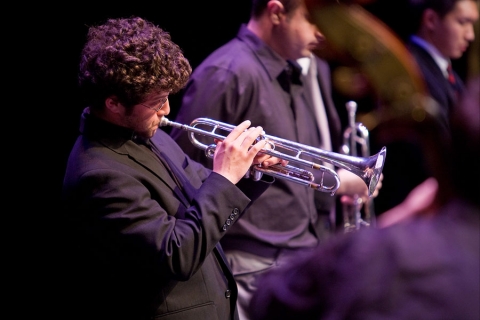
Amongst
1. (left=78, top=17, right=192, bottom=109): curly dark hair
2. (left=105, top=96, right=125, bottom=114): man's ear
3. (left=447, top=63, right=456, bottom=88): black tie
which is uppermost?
(left=78, top=17, right=192, bottom=109): curly dark hair

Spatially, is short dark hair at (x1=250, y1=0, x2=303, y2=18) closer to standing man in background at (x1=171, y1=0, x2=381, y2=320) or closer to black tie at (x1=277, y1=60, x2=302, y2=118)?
standing man in background at (x1=171, y1=0, x2=381, y2=320)

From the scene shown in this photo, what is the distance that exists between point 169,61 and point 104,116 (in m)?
0.29

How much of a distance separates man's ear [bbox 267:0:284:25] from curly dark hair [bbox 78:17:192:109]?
96 cm

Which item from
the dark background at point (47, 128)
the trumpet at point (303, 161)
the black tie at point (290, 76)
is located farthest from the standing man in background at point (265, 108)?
the dark background at point (47, 128)

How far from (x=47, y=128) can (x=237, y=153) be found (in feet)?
5.10

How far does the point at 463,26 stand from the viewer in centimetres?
345

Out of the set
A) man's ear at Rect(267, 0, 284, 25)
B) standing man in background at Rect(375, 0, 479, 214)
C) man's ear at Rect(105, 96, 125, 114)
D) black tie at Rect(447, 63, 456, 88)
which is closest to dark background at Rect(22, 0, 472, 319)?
man's ear at Rect(267, 0, 284, 25)

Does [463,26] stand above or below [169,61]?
below

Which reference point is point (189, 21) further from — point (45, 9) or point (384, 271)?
point (384, 271)

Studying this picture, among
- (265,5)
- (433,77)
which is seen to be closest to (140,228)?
(265,5)

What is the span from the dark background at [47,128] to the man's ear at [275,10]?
3.21 ft

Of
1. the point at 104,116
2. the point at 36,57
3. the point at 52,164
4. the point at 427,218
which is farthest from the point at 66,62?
the point at 427,218

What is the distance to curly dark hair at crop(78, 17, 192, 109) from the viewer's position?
87.3 inches

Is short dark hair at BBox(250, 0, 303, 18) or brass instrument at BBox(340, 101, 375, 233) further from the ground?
short dark hair at BBox(250, 0, 303, 18)
